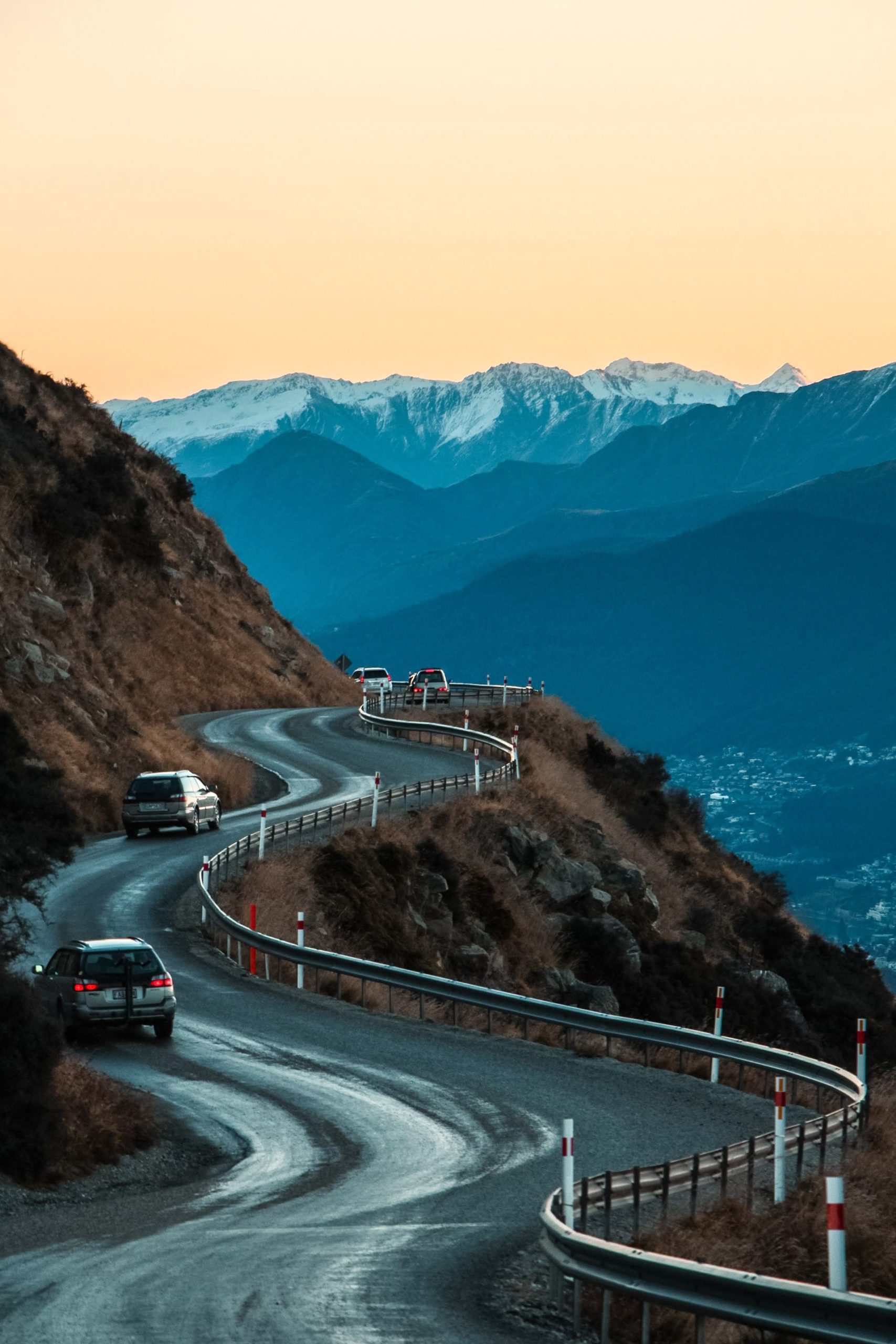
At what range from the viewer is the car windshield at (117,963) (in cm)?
1994

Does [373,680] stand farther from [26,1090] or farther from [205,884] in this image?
[26,1090]

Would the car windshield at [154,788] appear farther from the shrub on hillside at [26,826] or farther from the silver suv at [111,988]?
the silver suv at [111,988]

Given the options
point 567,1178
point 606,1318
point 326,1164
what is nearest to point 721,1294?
point 606,1318

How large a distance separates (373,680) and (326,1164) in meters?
64.9

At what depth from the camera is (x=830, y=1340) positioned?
895cm

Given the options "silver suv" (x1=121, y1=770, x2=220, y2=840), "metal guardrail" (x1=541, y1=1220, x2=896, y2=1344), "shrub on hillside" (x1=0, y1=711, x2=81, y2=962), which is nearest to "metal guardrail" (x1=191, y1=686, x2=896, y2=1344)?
"metal guardrail" (x1=541, y1=1220, x2=896, y2=1344)

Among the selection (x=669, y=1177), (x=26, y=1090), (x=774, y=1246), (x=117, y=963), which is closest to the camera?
(x=774, y=1246)

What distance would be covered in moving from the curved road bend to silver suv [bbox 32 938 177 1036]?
391mm

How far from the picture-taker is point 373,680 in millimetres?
79688

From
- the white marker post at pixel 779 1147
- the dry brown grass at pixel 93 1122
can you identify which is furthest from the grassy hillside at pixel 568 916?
the white marker post at pixel 779 1147

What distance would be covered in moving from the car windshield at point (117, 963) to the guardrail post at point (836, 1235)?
11.9 meters

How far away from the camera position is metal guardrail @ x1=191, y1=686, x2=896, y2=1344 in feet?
29.8

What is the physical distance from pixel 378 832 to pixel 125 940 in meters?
14.1

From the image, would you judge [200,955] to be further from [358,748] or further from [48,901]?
[358,748]
